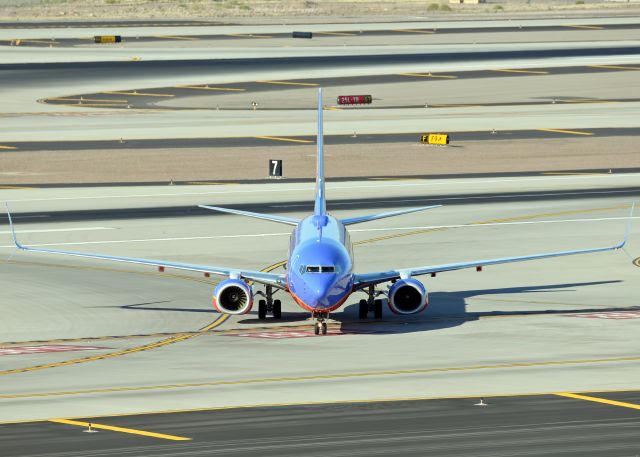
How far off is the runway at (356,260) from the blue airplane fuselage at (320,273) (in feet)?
5.37

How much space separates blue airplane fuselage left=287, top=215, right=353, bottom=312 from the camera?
52.0 m

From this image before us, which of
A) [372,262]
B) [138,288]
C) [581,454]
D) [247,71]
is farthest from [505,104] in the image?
[581,454]

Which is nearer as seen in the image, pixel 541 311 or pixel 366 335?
pixel 366 335

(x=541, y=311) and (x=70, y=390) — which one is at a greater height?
(x=541, y=311)

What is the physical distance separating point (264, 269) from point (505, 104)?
77.7 meters

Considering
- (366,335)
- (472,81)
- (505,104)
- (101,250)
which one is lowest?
(366,335)

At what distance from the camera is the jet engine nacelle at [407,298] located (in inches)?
2201

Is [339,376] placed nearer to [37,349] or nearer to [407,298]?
[407,298]

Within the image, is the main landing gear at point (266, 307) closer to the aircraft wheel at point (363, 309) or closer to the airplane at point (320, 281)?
the airplane at point (320, 281)

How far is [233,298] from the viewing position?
55.6 meters

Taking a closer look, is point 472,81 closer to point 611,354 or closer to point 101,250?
point 101,250

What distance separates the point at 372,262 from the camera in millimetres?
71562

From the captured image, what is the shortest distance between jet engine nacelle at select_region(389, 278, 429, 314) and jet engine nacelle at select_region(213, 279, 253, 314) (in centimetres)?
537

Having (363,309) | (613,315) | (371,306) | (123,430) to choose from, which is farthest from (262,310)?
(123,430)
